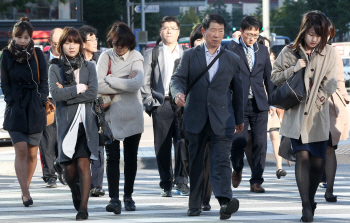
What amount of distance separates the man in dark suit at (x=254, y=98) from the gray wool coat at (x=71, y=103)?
2167 mm

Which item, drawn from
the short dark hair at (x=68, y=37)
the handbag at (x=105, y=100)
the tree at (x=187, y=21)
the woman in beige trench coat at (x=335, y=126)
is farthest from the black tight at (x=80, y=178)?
the tree at (x=187, y=21)

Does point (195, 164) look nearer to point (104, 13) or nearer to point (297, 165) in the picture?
point (297, 165)

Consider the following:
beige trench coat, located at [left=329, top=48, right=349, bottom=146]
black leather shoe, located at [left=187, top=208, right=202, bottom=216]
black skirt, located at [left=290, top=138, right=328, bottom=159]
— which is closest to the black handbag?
black leather shoe, located at [left=187, top=208, right=202, bottom=216]

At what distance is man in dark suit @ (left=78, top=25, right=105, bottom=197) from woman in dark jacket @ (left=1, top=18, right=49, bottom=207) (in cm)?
81

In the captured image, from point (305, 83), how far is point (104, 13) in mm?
44684

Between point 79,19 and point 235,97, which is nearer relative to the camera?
point 235,97

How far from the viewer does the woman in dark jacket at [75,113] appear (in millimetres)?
6238

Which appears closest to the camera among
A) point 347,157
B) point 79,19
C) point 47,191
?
point 47,191

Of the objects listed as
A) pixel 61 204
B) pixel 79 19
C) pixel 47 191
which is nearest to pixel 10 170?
pixel 47 191

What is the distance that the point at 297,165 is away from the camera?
616cm

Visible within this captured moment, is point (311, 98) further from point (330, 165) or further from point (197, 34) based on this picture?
point (197, 34)

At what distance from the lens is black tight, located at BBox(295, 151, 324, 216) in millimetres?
6027

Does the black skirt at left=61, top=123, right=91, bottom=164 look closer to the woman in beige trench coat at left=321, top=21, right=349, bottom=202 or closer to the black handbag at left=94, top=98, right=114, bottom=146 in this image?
the black handbag at left=94, top=98, right=114, bottom=146

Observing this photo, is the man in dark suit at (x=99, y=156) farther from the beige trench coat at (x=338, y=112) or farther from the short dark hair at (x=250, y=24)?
the beige trench coat at (x=338, y=112)
